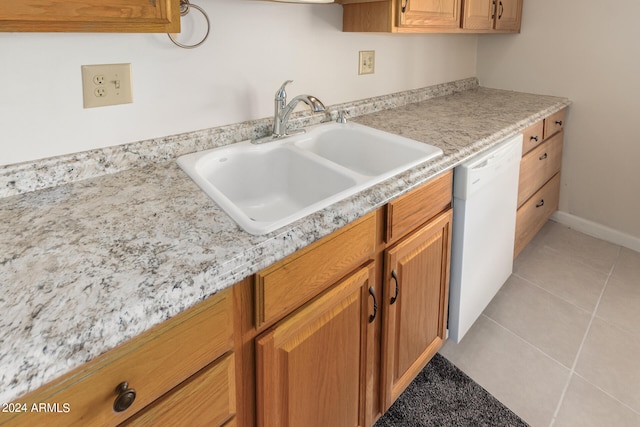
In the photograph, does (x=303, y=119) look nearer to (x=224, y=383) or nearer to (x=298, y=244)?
(x=298, y=244)

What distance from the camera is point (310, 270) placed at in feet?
2.93

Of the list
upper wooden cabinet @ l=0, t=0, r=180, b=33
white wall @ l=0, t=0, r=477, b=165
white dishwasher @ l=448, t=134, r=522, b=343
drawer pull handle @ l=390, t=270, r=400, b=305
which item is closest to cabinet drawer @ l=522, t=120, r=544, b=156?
white dishwasher @ l=448, t=134, r=522, b=343

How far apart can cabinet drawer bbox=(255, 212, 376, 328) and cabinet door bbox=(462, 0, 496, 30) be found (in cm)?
129

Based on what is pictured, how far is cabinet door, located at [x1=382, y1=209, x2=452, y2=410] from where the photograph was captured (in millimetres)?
1185

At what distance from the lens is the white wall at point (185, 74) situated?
3.18ft

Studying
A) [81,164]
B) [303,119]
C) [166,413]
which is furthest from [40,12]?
[303,119]

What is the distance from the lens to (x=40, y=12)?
688mm

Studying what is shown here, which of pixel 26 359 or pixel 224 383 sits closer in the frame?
pixel 26 359

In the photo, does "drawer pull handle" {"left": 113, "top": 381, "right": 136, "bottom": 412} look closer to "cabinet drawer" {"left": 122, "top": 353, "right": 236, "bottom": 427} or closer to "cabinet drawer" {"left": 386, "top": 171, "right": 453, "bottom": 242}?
"cabinet drawer" {"left": 122, "top": 353, "right": 236, "bottom": 427}

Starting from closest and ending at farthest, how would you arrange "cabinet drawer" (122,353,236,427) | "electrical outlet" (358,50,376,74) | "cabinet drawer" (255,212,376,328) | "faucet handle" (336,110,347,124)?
"cabinet drawer" (122,353,236,427)
"cabinet drawer" (255,212,376,328)
"faucet handle" (336,110,347,124)
"electrical outlet" (358,50,376,74)

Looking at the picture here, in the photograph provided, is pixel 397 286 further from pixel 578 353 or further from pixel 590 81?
pixel 590 81

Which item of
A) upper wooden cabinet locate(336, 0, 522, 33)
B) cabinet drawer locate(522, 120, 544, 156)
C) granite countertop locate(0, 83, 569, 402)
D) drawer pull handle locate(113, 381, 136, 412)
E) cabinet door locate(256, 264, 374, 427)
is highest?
upper wooden cabinet locate(336, 0, 522, 33)

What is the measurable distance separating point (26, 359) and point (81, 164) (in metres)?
0.67

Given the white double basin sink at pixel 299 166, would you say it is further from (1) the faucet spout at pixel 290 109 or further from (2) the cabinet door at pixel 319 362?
(2) the cabinet door at pixel 319 362
